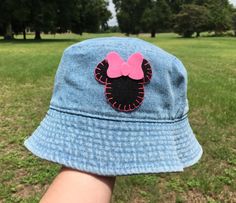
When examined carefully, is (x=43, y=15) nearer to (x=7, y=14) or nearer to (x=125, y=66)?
(x=7, y=14)

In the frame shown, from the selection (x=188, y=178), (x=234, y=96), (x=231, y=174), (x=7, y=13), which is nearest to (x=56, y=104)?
(x=188, y=178)

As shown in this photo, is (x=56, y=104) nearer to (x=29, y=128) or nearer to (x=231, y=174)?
(x=231, y=174)

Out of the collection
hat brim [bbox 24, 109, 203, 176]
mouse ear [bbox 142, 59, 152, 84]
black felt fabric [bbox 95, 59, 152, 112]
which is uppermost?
mouse ear [bbox 142, 59, 152, 84]

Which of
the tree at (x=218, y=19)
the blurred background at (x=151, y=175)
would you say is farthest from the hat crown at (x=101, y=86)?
the tree at (x=218, y=19)

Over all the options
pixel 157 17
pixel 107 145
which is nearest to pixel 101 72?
pixel 107 145

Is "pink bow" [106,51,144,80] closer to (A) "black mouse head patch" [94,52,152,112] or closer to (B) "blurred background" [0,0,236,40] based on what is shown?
(A) "black mouse head patch" [94,52,152,112]

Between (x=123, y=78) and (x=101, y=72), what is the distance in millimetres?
49

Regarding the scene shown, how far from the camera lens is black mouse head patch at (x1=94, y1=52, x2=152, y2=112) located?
3.07ft

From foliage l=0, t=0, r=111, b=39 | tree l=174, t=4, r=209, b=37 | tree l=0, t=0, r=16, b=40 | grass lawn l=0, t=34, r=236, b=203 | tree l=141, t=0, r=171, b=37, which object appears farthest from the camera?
tree l=141, t=0, r=171, b=37

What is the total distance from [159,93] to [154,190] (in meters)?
2.75

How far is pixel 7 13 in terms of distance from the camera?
3247 centimetres

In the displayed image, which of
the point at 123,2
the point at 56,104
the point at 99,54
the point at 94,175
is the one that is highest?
the point at 99,54

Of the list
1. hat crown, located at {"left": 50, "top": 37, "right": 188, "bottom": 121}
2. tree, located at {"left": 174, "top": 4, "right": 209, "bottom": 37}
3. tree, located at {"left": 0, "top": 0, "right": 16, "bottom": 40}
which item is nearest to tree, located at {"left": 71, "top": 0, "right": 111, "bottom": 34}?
tree, located at {"left": 0, "top": 0, "right": 16, "bottom": 40}

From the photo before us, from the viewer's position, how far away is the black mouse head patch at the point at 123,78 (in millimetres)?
935
